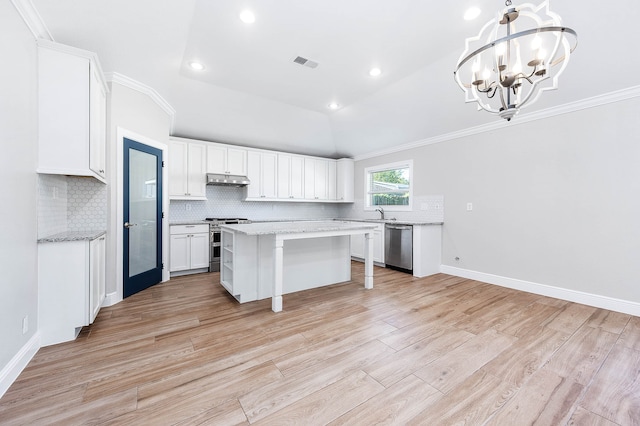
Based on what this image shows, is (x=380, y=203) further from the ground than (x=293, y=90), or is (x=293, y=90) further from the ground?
(x=293, y=90)

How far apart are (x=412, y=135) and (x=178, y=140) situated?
4258mm

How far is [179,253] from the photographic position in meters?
4.31

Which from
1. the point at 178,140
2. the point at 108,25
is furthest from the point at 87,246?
the point at 178,140

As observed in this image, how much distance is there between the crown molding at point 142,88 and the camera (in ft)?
9.96

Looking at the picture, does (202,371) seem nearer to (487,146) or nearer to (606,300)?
(606,300)

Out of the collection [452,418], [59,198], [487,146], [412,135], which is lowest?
[452,418]

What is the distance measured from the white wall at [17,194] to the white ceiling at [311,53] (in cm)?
55

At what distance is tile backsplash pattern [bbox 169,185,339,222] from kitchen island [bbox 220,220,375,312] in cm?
190

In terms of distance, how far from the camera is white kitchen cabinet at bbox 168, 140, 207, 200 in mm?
4574

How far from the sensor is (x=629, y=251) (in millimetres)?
2920

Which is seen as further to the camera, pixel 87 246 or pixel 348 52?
pixel 348 52

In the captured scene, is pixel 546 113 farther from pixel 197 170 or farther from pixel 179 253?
pixel 179 253

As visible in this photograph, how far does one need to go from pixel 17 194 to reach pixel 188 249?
2661 mm

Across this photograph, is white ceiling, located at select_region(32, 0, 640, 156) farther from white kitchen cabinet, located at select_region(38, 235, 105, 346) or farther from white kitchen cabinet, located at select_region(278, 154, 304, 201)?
white kitchen cabinet, located at select_region(38, 235, 105, 346)
